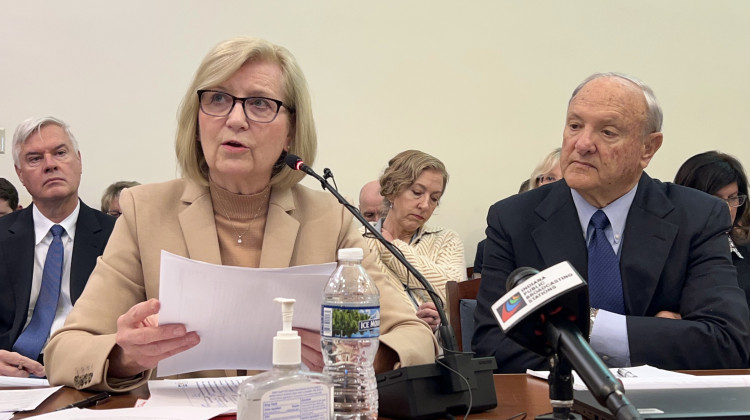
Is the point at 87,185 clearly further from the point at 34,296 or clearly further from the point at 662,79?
the point at 662,79

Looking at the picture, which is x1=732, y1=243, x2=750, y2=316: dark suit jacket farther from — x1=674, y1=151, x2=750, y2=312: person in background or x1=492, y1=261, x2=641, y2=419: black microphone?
x1=492, y1=261, x2=641, y2=419: black microphone

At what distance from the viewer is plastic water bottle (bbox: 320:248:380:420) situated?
981 millimetres

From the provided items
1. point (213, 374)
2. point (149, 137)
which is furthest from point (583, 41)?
point (213, 374)

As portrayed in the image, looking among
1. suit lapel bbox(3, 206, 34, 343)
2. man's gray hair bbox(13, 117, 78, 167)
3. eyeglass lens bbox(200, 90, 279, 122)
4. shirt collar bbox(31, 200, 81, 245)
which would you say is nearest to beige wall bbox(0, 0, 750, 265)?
man's gray hair bbox(13, 117, 78, 167)

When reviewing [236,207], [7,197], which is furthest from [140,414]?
[7,197]

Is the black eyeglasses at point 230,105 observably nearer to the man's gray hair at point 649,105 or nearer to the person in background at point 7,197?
the man's gray hair at point 649,105

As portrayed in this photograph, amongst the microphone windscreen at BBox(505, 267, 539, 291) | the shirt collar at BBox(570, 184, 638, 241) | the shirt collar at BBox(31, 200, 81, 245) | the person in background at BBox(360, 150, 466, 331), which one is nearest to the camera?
the microphone windscreen at BBox(505, 267, 539, 291)

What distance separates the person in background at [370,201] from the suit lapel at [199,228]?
2.68 meters

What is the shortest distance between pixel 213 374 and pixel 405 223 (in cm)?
227

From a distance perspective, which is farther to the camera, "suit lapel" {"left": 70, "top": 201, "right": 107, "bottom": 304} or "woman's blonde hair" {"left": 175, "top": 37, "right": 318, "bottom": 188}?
→ "suit lapel" {"left": 70, "top": 201, "right": 107, "bottom": 304}

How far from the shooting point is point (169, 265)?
3.58 feet

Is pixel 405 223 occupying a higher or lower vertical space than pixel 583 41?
lower

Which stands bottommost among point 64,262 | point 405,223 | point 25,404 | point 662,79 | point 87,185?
point 25,404

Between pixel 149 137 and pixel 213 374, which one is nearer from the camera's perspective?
pixel 213 374
